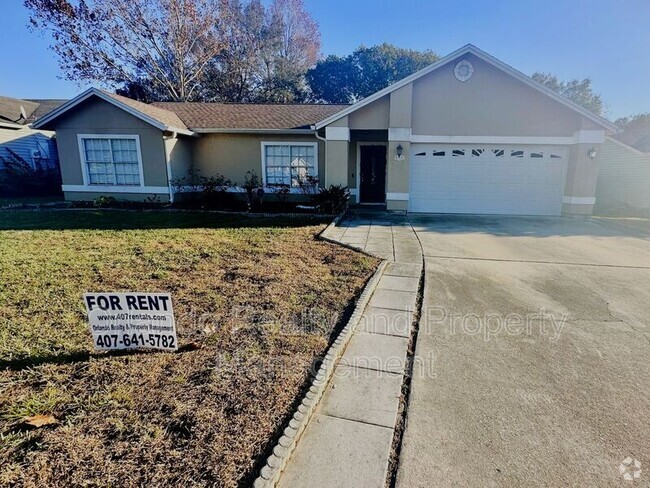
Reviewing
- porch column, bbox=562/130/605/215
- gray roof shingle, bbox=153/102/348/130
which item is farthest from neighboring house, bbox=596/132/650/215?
gray roof shingle, bbox=153/102/348/130

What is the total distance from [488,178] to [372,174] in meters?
4.34

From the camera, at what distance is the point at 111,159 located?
40.3ft

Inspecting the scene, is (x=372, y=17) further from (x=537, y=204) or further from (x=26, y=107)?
(x=26, y=107)

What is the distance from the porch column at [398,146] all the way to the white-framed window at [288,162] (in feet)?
10.1

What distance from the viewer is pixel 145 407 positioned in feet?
7.74

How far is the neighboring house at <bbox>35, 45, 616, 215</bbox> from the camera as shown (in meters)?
10.8

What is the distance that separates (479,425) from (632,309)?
330cm

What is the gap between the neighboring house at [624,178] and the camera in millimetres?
14938

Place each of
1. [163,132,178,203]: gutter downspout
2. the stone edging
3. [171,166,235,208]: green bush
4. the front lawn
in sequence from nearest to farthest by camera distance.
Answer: the stone edging < the front lawn < [163,132,178,203]: gutter downspout < [171,166,235,208]: green bush

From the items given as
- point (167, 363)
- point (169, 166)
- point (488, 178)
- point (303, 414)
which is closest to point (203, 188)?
point (169, 166)

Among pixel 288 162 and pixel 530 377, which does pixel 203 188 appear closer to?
pixel 288 162

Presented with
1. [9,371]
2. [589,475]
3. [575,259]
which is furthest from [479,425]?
[575,259]

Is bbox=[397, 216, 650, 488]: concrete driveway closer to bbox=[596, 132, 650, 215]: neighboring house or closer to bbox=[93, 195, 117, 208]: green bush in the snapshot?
bbox=[93, 195, 117, 208]: green bush

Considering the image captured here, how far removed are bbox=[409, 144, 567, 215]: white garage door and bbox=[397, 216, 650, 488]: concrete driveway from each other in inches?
233
